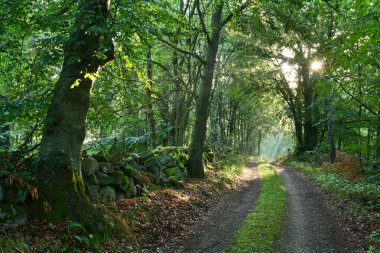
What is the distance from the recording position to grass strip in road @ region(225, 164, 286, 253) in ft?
26.3

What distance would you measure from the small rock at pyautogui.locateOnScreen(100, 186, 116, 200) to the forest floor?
7.35 feet

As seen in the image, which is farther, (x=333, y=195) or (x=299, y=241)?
(x=333, y=195)

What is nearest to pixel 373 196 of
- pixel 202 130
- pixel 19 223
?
pixel 202 130

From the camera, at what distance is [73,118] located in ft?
26.3

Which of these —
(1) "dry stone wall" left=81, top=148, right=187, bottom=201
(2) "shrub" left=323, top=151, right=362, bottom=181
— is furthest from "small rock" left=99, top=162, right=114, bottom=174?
(2) "shrub" left=323, top=151, right=362, bottom=181

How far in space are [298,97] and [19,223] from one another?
34903 millimetres

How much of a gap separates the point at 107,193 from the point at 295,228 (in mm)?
5796

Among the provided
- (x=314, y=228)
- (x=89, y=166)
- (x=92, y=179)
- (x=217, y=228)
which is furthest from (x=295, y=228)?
(x=89, y=166)

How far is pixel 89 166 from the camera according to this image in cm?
909

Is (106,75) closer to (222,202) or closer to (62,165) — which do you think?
(62,165)

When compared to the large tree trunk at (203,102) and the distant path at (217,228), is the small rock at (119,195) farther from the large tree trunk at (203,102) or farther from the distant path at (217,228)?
the large tree trunk at (203,102)

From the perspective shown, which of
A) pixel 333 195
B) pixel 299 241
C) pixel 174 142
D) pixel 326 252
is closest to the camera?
pixel 326 252

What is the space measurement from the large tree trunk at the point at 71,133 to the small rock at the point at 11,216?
318 mm

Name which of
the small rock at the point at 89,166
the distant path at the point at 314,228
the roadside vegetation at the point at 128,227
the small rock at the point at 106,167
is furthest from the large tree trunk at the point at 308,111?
the small rock at the point at 89,166
